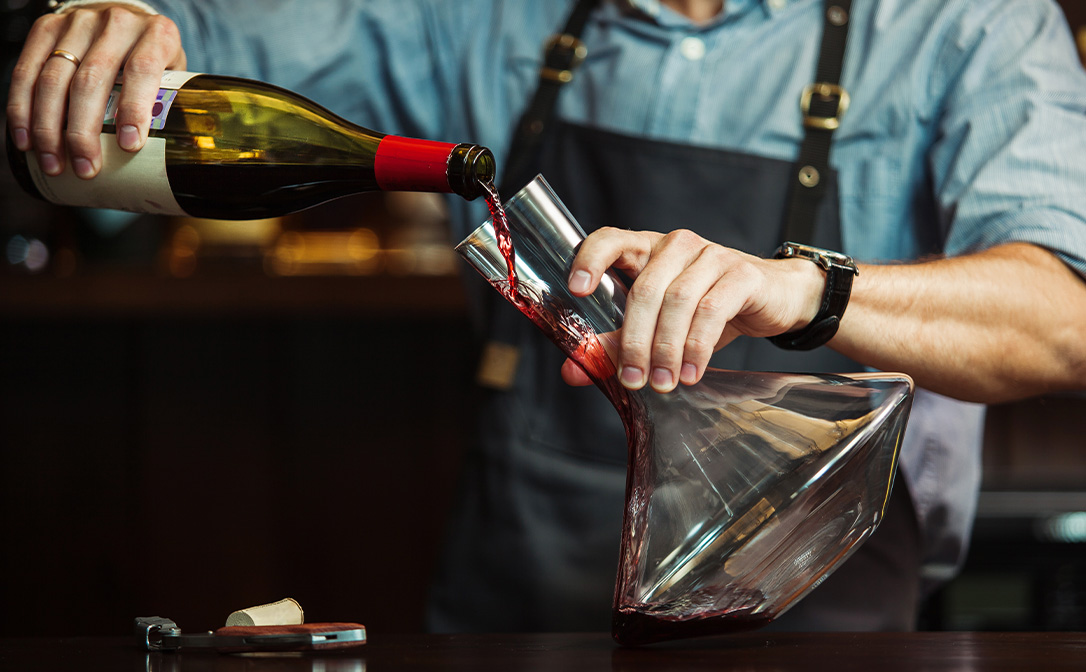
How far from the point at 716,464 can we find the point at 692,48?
0.55m

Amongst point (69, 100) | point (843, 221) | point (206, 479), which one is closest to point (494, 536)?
point (843, 221)

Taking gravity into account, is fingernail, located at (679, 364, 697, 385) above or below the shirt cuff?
below

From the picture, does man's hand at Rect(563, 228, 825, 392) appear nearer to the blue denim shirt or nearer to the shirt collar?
the blue denim shirt

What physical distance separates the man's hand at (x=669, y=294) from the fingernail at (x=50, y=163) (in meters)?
0.34

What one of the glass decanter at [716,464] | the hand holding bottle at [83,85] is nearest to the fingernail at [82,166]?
the hand holding bottle at [83,85]

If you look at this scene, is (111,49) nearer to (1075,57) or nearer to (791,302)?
(791,302)

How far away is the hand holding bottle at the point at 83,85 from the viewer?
1.97ft

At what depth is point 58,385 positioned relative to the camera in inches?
69.3

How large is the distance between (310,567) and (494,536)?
2.91 feet

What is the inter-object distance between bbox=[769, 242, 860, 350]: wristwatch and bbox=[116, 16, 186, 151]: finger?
1.31ft

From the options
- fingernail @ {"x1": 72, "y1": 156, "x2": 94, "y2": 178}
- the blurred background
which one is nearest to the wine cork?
fingernail @ {"x1": 72, "y1": 156, "x2": 94, "y2": 178}

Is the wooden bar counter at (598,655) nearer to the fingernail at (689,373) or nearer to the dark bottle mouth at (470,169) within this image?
the fingernail at (689,373)

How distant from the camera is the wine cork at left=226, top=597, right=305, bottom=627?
52 centimetres

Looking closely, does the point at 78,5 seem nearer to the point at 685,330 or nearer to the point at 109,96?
the point at 109,96
